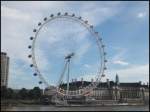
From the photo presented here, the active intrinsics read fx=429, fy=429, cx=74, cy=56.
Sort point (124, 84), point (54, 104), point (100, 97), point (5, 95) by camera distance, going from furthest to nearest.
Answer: point (124, 84) → point (100, 97) → point (5, 95) → point (54, 104)

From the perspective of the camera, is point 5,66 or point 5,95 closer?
point 5,95

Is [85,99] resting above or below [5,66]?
below

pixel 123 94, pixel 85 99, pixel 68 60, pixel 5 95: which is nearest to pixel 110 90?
pixel 123 94

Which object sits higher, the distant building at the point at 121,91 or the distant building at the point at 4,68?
the distant building at the point at 4,68

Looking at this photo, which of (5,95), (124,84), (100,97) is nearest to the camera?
(5,95)

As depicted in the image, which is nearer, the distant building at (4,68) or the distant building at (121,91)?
the distant building at (4,68)

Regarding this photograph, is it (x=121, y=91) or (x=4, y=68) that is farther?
(x=121, y=91)

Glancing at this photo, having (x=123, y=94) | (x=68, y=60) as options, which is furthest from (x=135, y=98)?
(x=68, y=60)

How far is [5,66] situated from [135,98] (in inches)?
1499

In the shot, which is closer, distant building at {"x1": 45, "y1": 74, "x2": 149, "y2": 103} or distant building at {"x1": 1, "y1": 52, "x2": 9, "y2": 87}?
distant building at {"x1": 1, "y1": 52, "x2": 9, "y2": 87}

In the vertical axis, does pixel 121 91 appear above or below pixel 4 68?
below

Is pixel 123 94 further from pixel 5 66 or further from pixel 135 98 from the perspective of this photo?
pixel 5 66

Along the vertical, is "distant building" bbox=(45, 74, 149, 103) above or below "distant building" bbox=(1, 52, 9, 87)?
below

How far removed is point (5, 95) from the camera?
8081cm
